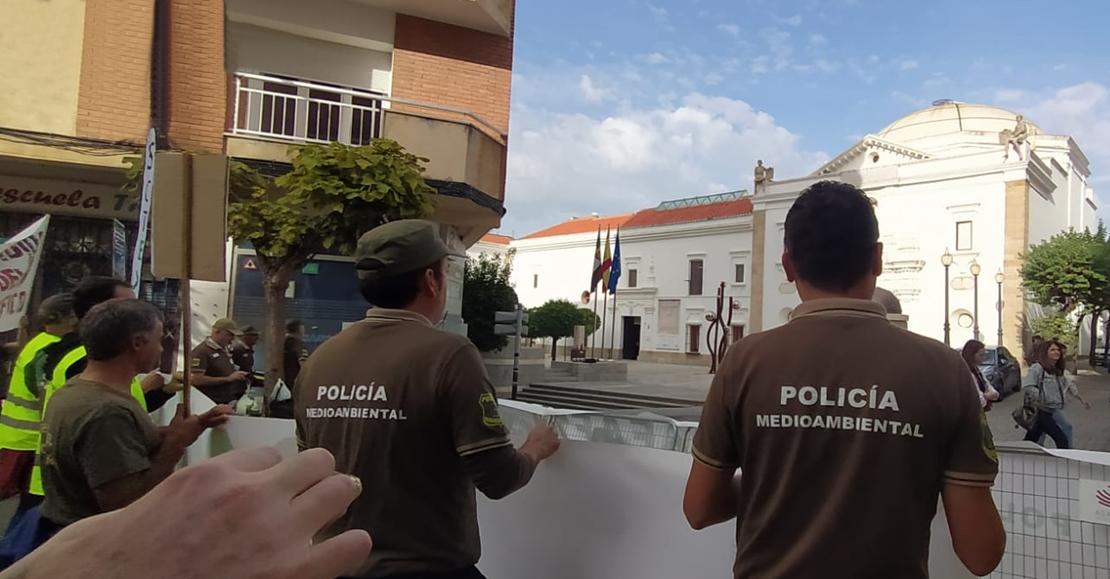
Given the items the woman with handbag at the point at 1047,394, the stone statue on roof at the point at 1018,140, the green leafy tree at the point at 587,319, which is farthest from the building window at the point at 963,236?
the woman with handbag at the point at 1047,394

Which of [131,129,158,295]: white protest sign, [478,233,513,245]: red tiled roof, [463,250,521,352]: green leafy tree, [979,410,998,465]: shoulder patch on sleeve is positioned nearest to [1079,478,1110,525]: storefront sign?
[979,410,998,465]: shoulder patch on sleeve

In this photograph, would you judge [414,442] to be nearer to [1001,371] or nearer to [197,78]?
[197,78]

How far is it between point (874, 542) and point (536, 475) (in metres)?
1.67

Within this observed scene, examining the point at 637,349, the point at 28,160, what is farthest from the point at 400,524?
A: the point at 637,349

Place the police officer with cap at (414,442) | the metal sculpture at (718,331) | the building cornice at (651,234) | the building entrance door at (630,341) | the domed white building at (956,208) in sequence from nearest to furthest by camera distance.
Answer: the police officer with cap at (414,442) < the metal sculpture at (718,331) < the domed white building at (956,208) < the building cornice at (651,234) < the building entrance door at (630,341)

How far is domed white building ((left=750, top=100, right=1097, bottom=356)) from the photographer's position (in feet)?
116

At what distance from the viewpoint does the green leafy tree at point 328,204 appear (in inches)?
331

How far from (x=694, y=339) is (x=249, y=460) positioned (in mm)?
47956

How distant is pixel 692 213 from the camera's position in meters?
50.7

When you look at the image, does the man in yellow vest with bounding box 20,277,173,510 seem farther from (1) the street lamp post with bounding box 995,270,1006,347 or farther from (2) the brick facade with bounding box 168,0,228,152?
(1) the street lamp post with bounding box 995,270,1006,347

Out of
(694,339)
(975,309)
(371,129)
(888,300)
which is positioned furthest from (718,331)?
(888,300)

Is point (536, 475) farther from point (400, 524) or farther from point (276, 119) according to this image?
point (276, 119)

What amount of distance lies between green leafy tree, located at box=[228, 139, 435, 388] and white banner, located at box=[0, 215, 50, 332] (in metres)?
2.53

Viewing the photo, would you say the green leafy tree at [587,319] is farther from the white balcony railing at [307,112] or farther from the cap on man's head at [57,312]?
the cap on man's head at [57,312]
